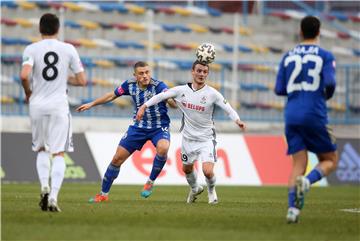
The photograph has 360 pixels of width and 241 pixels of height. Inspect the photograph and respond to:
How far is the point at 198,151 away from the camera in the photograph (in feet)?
51.1

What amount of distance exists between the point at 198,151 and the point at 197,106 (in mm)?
686

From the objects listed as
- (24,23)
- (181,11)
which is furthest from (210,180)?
(181,11)

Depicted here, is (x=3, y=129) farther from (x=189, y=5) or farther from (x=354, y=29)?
(x=354, y=29)

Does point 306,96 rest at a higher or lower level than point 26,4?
higher

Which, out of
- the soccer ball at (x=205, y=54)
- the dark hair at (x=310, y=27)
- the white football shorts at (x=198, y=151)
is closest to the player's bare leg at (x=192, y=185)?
the white football shorts at (x=198, y=151)

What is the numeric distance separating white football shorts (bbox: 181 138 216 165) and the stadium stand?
12.4 metres

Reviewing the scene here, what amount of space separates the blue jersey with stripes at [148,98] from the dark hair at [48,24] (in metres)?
3.78

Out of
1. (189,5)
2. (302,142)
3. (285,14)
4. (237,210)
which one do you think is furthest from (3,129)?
(302,142)

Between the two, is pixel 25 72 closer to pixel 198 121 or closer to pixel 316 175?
pixel 316 175

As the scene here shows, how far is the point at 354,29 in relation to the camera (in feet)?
114

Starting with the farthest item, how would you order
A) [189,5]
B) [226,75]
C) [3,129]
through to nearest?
[189,5] → [226,75] → [3,129]

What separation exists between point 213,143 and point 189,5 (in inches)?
716

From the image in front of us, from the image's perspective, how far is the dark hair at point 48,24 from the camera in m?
12.1

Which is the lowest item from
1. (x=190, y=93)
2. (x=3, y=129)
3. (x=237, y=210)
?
(x=3, y=129)
